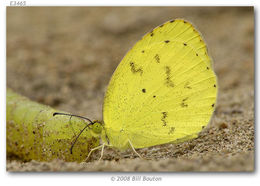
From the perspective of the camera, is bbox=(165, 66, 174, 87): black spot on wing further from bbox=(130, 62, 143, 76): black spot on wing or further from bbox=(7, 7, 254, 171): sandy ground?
bbox=(7, 7, 254, 171): sandy ground

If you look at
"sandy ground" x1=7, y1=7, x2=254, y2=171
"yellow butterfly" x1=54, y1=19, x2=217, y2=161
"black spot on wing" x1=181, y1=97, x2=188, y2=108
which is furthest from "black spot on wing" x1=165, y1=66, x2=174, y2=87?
"sandy ground" x1=7, y1=7, x2=254, y2=171

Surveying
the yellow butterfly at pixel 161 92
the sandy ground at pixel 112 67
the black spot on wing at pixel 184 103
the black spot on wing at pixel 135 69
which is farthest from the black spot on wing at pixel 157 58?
the sandy ground at pixel 112 67

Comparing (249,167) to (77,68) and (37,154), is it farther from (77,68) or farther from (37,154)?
(77,68)

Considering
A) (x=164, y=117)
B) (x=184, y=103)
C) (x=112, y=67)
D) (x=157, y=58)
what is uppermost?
(x=112, y=67)

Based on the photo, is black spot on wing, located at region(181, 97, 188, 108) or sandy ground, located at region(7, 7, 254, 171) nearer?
sandy ground, located at region(7, 7, 254, 171)

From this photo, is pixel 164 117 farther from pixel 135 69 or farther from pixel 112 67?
pixel 112 67

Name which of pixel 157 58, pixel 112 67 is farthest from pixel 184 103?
pixel 112 67

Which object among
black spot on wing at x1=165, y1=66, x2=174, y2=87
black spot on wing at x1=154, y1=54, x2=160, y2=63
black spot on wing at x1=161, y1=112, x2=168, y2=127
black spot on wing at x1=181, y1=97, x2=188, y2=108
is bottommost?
black spot on wing at x1=161, y1=112, x2=168, y2=127
